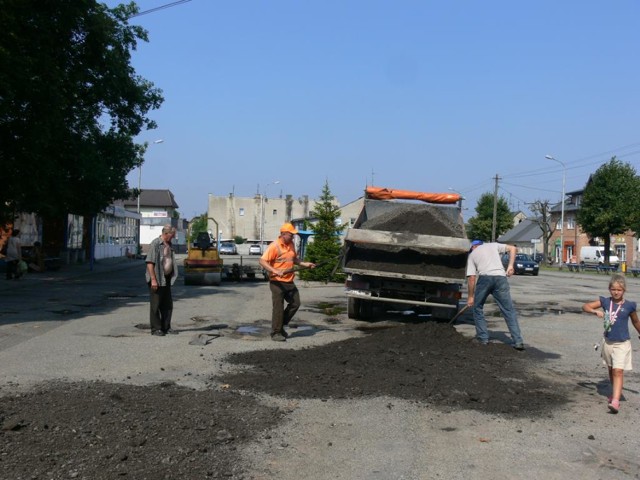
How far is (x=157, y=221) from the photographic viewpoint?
70.8 meters

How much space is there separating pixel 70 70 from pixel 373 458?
20.1 meters

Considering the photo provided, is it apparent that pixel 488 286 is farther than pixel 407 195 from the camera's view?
No

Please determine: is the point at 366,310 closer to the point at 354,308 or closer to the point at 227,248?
the point at 354,308

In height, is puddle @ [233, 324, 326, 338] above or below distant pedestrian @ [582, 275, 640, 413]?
below

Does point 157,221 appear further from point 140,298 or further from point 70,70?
point 140,298

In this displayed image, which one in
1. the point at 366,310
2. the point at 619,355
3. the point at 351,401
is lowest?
the point at 351,401

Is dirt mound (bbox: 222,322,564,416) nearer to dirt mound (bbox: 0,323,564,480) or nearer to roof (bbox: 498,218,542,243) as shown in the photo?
dirt mound (bbox: 0,323,564,480)

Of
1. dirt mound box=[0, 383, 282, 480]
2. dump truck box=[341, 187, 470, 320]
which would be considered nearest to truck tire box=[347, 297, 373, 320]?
dump truck box=[341, 187, 470, 320]

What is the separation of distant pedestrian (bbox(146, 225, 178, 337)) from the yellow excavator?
11.6 metres

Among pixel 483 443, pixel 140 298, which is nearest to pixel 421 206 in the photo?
pixel 140 298

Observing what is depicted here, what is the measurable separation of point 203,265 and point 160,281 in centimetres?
1207

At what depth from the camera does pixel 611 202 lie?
54875mm

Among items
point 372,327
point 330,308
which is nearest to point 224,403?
point 372,327

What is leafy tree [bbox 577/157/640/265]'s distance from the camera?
177ft
